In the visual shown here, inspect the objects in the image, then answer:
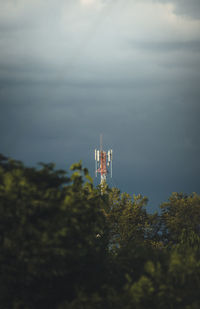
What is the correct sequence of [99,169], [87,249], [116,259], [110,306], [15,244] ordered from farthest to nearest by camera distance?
[99,169], [116,259], [87,249], [110,306], [15,244]

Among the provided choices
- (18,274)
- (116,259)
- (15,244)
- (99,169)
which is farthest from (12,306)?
(99,169)

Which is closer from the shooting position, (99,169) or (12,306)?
(12,306)

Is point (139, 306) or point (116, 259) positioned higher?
point (116, 259)

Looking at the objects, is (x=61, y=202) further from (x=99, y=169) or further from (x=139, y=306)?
(x=99, y=169)

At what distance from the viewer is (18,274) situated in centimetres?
1152

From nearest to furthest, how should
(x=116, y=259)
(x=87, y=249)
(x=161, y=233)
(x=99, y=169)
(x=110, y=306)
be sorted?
1. (x=110, y=306)
2. (x=87, y=249)
3. (x=116, y=259)
4. (x=161, y=233)
5. (x=99, y=169)

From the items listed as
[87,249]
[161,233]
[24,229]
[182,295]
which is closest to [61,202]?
[24,229]

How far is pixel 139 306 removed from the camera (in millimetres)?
11477

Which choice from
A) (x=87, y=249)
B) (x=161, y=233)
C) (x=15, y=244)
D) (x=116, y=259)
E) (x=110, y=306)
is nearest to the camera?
(x=15, y=244)

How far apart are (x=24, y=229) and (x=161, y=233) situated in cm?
4245

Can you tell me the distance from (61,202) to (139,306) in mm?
3197

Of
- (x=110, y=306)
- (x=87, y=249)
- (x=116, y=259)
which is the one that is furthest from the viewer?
(x=116, y=259)

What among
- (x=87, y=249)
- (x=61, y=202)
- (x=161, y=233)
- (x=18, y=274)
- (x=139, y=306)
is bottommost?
(x=139, y=306)

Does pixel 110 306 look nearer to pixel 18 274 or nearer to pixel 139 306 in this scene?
pixel 139 306
